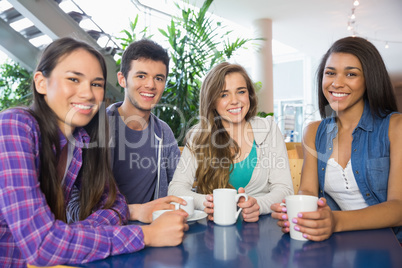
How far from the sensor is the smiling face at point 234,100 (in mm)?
1802

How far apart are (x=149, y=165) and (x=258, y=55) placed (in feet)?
19.4

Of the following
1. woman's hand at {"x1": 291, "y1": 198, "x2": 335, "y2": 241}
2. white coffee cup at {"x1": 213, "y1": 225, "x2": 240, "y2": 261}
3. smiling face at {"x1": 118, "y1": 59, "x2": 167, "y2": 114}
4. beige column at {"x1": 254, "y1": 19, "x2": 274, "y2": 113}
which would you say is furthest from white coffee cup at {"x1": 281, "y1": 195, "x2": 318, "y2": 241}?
beige column at {"x1": 254, "y1": 19, "x2": 274, "y2": 113}

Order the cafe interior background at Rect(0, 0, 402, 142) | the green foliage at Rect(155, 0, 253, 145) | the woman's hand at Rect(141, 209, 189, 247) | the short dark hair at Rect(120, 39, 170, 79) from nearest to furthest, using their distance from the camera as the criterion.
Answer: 1. the woman's hand at Rect(141, 209, 189, 247)
2. the short dark hair at Rect(120, 39, 170, 79)
3. the green foliage at Rect(155, 0, 253, 145)
4. the cafe interior background at Rect(0, 0, 402, 142)

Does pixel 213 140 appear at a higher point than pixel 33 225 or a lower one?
higher

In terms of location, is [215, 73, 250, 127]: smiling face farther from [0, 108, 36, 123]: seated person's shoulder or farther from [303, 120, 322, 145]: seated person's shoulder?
[0, 108, 36, 123]: seated person's shoulder

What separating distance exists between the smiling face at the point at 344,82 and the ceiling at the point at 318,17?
4094 mm

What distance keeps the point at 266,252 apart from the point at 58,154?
759mm

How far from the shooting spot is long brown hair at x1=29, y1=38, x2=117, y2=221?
1.01 meters

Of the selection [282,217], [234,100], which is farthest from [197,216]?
[234,100]

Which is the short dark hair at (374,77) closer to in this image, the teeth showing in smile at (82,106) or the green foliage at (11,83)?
the teeth showing in smile at (82,106)

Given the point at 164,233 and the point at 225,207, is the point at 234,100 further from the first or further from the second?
the point at 164,233

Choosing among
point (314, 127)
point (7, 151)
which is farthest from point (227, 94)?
point (7, 151)

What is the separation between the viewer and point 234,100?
179 cm

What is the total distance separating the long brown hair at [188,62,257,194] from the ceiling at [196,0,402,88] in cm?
378
